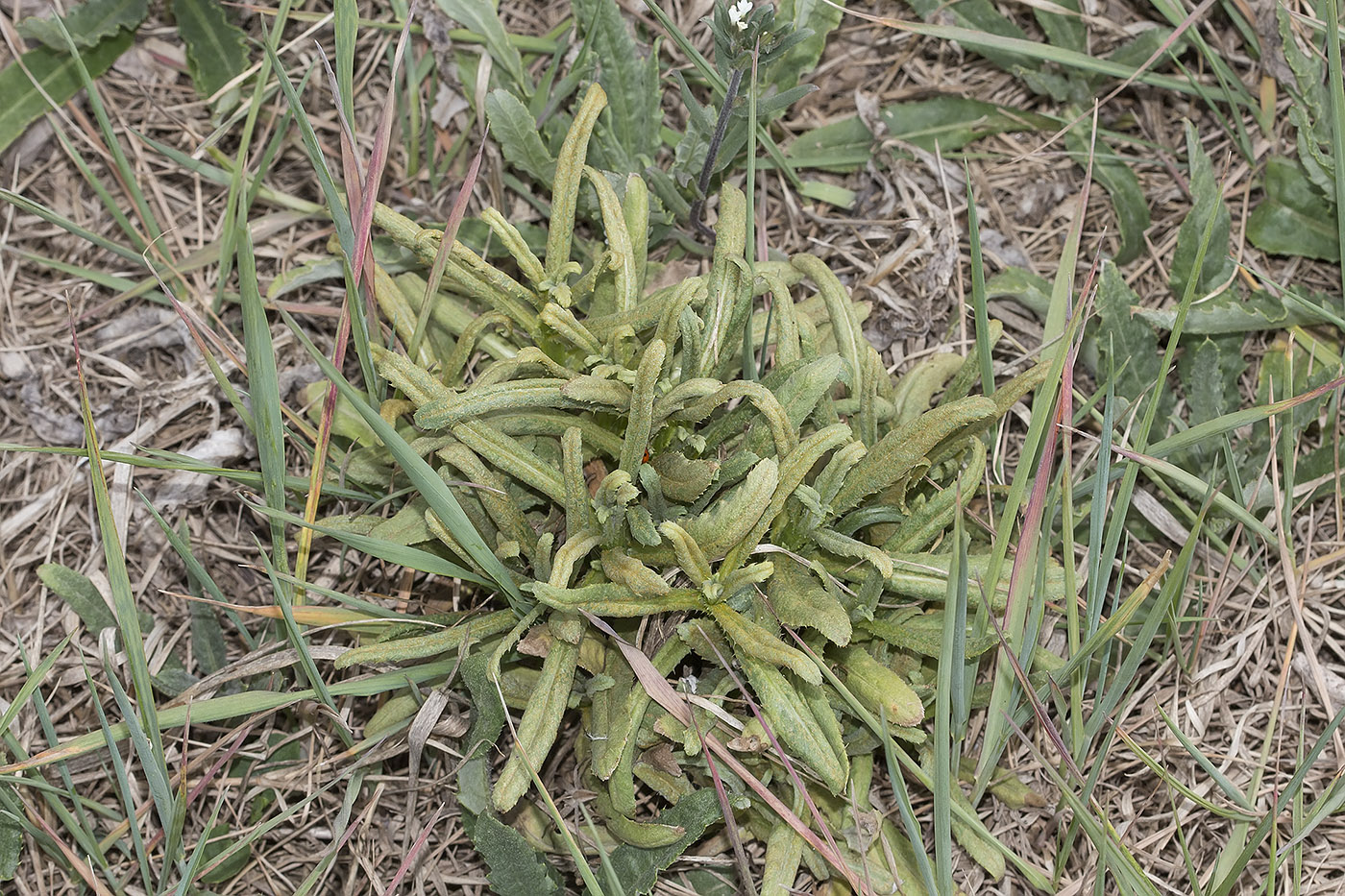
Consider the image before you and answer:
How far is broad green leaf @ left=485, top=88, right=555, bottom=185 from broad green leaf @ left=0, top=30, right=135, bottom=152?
1275 mm

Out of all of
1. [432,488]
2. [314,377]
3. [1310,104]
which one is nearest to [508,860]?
[432,488]

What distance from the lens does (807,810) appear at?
7.56 feet

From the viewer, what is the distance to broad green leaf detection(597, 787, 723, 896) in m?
2.20

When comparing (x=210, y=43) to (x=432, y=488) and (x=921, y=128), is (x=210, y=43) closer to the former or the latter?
(x=432, y=488)

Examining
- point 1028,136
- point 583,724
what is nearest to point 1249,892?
point 583,724

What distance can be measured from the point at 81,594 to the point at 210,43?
1.56 metres

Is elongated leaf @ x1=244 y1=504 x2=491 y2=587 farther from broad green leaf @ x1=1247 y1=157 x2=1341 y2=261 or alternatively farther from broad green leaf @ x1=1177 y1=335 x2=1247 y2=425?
broad green leaf @ x1=1247 y1=157 x2=1341 y2=261

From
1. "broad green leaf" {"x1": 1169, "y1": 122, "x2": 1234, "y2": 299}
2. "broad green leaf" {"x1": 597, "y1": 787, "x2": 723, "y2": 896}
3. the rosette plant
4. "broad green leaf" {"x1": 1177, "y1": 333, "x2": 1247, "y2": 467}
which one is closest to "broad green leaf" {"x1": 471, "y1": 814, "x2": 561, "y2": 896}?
the rosette plant

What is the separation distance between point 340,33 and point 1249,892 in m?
2.67

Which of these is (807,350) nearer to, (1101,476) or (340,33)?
(1101,476)

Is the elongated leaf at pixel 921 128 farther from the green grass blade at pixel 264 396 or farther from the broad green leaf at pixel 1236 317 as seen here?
the green grass blade at pixel 264 396

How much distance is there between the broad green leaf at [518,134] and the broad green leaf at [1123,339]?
1.40 m

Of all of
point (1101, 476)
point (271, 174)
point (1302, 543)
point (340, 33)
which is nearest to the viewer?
point (1101, 476)

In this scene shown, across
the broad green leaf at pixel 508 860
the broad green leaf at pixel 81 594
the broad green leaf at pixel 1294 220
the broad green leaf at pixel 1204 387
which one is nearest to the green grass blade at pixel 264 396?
the broad green leaf at pixel 81 594
